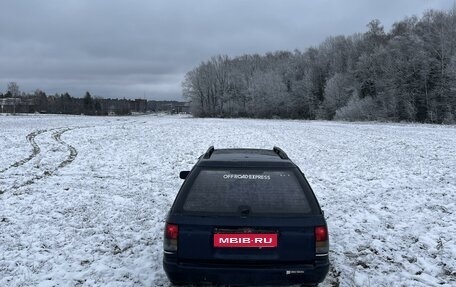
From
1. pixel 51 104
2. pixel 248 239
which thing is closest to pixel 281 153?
pixel 248 239

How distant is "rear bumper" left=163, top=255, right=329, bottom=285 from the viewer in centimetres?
413

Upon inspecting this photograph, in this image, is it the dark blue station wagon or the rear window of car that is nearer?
the dark blue station wagon

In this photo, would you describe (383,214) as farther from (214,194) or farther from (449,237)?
(214,194)

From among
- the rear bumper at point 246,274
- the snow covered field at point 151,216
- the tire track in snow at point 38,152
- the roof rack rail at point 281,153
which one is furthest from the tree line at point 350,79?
the rear bumper at point 246,274

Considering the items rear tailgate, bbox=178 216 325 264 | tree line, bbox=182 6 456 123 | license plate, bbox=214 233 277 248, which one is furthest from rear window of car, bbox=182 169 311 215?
tree line, bbox=182 6 456 123

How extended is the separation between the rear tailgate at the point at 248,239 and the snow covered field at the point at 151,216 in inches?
55.6

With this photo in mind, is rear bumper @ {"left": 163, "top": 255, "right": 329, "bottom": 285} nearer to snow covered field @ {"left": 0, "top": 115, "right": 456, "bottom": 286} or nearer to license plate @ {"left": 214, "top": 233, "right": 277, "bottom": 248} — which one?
license plate @ {"left": 214, "top": 233, "right": 277, "bottom": 248}

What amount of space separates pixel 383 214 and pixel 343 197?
6.15ft

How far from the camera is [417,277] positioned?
565 cm

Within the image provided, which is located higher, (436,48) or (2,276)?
(436,48)

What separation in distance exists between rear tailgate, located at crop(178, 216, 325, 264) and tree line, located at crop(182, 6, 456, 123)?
54.7 meters

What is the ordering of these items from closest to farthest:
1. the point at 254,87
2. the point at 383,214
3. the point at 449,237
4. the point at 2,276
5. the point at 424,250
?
the point at 2,276 → the point at 424,250 → the point at 449,237 → the point at 383,214 → the point at 254,87

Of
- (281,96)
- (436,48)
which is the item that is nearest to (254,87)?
(281,96)

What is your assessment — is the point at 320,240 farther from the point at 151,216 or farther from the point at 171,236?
the point at 151,216
